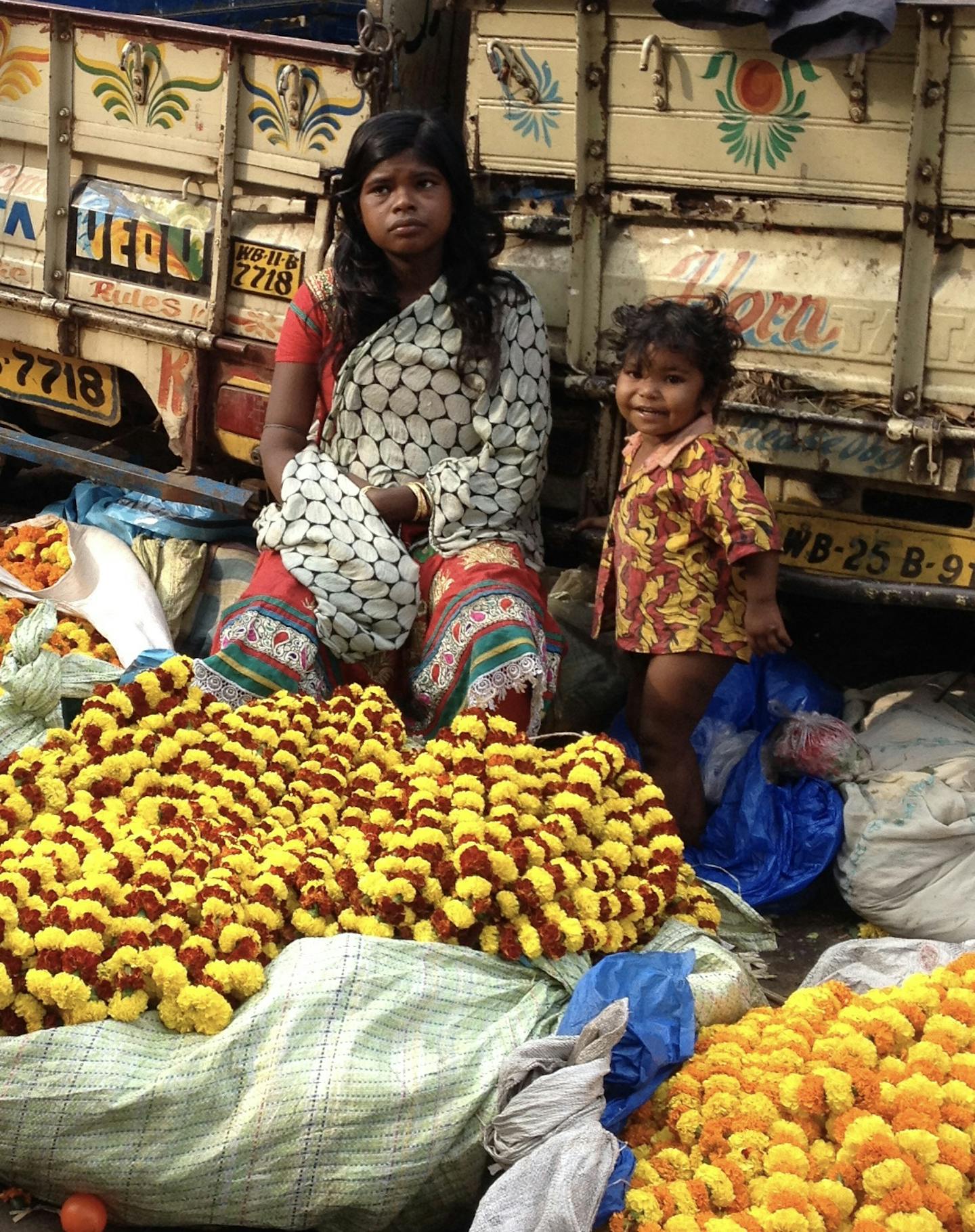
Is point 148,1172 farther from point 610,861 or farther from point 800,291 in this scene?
point 800,291

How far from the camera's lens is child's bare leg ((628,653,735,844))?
12.8 ft

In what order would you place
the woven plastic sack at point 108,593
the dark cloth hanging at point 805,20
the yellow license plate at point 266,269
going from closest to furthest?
1. the dark cloth hanging at point 805,20
2. the woven plastic sack at point 108,593
3. the yellow license plate at point 266,269

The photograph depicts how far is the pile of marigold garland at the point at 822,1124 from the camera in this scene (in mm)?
2404

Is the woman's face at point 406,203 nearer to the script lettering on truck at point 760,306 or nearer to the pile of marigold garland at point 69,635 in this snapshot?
the script lettering on truck at point 760,306

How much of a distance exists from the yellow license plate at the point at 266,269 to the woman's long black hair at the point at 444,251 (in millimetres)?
486

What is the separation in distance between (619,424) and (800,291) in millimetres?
649

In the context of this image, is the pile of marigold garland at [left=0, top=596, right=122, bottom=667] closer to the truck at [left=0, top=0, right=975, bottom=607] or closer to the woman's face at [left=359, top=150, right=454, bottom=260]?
the truck at [left=0, top=0, right=975, bottom=607]

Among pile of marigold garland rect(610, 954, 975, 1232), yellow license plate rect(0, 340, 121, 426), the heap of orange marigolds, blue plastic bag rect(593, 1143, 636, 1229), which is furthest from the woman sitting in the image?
blue plastic bag rect(593, 1143, 636, 1229)

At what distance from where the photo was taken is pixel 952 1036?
9.06 feet

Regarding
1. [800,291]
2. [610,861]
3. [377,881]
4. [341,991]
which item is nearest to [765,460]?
[800,291]

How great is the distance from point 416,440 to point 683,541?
85 centimetres

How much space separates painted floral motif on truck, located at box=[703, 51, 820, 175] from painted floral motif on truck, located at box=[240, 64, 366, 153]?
3.56 feet

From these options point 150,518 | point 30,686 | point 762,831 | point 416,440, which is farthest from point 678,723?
point 150,518

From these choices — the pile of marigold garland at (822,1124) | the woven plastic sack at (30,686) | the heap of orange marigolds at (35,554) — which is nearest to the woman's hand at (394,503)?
the woven plastic sack at (30,686)
